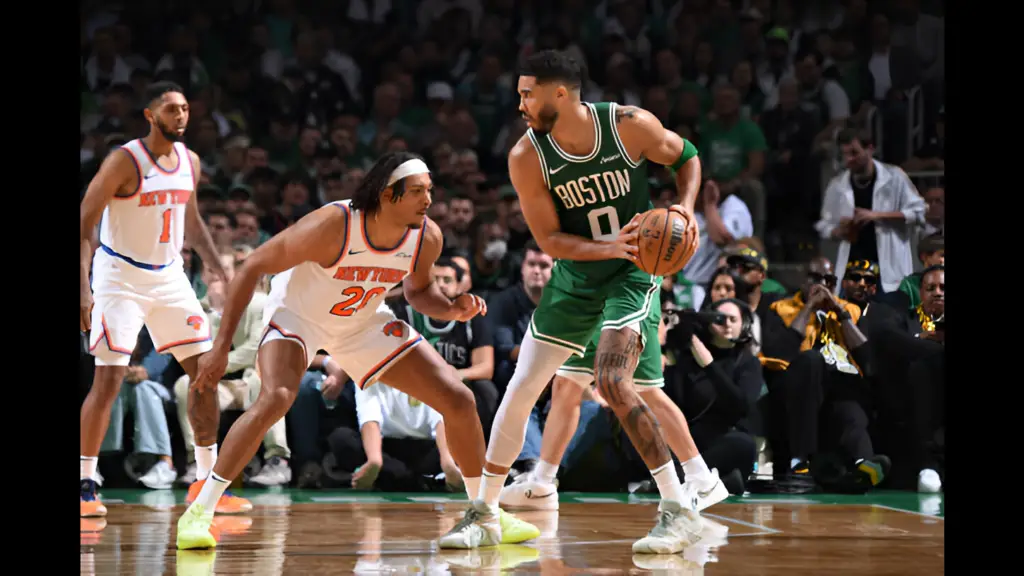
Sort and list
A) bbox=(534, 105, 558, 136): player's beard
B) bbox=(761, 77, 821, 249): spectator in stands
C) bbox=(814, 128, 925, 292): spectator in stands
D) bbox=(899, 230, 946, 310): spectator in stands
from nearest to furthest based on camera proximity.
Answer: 1. bbox=(534, 105, 558, 136): player's beard
2. bbox=(899, 230, 946, 310): spectator in stands
3. bbox=(814, 128, 925, 292): spectator in stands
4. bbox=(761, 77, 821, 249): spectator in stands

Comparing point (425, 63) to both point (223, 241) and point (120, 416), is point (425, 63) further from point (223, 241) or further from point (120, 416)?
point (120, 416)

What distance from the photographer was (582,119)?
4.94 meters

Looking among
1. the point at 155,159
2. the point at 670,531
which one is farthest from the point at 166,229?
the point at 670,531

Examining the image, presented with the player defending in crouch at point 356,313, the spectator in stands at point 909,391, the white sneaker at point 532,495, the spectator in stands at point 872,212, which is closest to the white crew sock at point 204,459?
the player defending in crouch at point 356,313

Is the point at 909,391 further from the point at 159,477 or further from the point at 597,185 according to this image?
the point at 159,477

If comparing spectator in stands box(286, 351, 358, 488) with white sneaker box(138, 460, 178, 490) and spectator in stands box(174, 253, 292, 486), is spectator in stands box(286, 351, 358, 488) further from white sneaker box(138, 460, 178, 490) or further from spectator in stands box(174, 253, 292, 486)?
white sneaker box(138, 460, 178, 490)

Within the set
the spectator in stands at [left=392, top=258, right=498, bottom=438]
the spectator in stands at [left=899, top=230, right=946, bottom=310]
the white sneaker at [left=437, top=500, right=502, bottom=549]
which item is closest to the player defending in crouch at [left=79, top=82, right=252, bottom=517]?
the white sneaker at [left=437, top=500, right=502, bottom=549]

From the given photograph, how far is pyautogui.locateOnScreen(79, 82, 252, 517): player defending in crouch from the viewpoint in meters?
6.03

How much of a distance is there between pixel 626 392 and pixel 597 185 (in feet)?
2.86

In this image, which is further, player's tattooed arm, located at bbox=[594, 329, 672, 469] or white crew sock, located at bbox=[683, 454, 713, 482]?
white crew sock, located at bbox=[683, 454, 713, 482]

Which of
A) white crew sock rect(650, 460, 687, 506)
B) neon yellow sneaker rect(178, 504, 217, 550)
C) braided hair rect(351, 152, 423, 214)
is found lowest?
neon yellow sneaker rect(178, 504, 217, 550)

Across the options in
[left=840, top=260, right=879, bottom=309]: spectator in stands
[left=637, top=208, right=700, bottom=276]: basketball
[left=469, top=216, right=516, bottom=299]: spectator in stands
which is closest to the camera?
[left=637, top=208, right=700, bottom=276]: basketball

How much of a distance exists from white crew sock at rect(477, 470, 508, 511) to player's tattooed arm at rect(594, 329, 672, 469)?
23.1 inches

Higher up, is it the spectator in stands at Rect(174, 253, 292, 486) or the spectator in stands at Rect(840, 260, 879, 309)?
the spectator in stands at Rect(840, 260, 879, 309)
